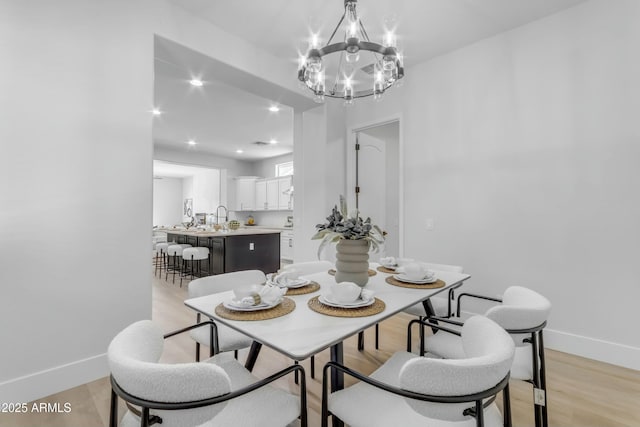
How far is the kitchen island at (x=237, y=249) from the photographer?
5.18 m

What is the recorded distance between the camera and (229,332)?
178 cm

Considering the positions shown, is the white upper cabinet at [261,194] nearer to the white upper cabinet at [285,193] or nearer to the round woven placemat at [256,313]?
the white upper cabinet at [285,193]

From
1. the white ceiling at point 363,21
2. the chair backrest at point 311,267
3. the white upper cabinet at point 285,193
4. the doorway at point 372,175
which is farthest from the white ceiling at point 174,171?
the chair backrest at point 311,267

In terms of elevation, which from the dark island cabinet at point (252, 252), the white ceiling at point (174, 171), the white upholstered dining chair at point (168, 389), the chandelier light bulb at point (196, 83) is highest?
the chandelier light bulb at point (196, 83)

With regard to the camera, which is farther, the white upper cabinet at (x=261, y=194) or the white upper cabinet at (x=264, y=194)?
the white upper cabinet at (x=261, y=194)

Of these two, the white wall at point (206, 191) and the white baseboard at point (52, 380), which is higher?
the white wall at point (206, 191)

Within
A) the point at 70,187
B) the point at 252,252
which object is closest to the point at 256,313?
the point at 70,187

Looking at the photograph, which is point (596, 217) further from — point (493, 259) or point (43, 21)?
point (43, 21)

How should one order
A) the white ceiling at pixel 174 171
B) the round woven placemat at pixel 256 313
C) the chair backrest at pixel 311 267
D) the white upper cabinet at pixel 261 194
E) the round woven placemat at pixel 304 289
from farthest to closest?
the white ceiling at pixel 174 171, the white upper cabinet at pixel 261 194, the chair backrest at pixel 311 267, the round woven placemat at pixel 304 289, the round woven placemat at pixel 256 313

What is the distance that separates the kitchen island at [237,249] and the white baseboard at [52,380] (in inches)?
120

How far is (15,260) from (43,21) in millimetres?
1475

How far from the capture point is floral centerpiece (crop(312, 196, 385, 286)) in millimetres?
1652

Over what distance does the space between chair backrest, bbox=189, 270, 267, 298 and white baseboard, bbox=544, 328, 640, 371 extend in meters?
2.47

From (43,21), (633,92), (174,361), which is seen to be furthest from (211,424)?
(633,92)
